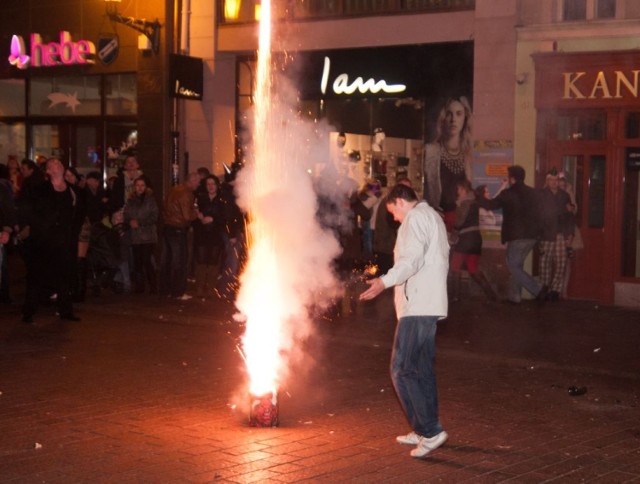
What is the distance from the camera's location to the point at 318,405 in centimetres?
859

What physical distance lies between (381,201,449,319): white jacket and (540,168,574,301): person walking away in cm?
832

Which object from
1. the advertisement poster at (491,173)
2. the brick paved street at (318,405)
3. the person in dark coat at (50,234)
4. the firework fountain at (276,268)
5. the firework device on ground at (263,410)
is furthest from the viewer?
the advertisement poster at (491,173)

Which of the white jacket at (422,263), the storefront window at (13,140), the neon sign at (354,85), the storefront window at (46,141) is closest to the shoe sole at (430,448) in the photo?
the white jacket at (422,263)

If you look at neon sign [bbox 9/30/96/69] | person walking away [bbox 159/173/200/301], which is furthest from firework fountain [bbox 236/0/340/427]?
neon sign [bbox 9/30/96/69]

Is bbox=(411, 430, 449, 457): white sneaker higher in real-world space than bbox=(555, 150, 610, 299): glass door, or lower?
lower

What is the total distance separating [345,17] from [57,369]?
10121 mm

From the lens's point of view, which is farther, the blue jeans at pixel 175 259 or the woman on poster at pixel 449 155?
the woman on poster at pixel 449 155

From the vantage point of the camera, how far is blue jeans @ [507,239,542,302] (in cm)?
1513

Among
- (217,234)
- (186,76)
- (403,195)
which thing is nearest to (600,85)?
(217,234)

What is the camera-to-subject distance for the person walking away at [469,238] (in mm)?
15258

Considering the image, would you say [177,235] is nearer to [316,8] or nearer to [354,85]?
[354,85]

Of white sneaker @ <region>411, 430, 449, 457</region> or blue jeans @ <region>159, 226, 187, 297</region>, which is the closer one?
white sneaker @ <region>411, 430, 449, 457</region>

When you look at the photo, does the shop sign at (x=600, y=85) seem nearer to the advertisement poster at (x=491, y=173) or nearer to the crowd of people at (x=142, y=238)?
the advertisement poster at (x=491, y=173)

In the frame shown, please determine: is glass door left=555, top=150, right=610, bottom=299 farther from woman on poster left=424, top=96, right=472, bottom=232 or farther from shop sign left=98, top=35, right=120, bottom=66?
shop sign left=98, top=35, right=120, bottom=66
